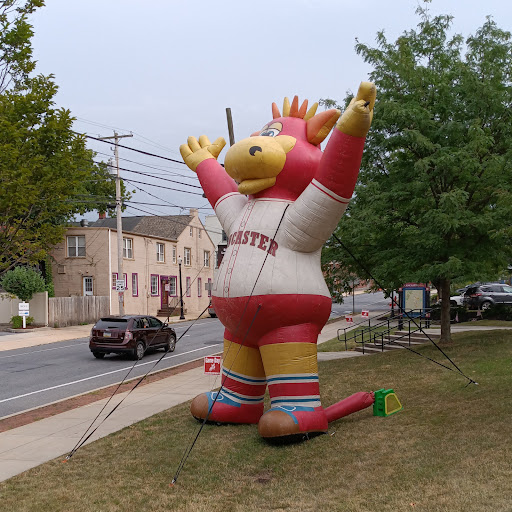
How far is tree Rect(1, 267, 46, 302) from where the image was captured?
28953 millimetres

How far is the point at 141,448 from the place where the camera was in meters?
7.62

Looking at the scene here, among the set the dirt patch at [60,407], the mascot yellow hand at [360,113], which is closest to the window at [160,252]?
the dirt patch at [60,407]

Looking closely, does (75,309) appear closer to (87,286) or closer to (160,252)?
(87,286)

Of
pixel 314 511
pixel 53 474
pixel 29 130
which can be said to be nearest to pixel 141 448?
pixel 53 474

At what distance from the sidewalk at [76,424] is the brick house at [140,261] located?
58.8 feet

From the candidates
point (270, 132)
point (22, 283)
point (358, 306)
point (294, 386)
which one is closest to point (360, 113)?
point (270, 132)

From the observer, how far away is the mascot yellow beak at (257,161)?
7.61 meters

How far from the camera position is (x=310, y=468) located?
6.39 metres

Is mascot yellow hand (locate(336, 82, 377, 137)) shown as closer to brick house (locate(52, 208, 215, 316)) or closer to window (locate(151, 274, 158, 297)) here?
brick house (locate(52, 208, 215, 316))

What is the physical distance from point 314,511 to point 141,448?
3.24m

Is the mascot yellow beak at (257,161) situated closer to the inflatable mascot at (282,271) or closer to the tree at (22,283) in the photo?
the inflatable mascot at (282,271)

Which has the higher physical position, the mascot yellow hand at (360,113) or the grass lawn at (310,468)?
the mascot yellow hand at (360,113)

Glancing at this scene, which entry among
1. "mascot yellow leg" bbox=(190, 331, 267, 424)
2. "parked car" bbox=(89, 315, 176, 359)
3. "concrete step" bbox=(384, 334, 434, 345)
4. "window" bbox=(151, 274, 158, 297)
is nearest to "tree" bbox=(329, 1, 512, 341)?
"concrete step" bbox=(384, 334, 434, 345)

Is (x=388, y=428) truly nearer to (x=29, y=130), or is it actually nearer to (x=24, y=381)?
(x=29, y=130)
